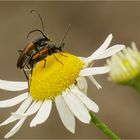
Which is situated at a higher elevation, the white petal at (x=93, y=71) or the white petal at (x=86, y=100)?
the white petal at (x=93, y=71)

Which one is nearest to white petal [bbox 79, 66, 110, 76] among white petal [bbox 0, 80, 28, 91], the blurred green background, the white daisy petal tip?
the white daisy petal tip

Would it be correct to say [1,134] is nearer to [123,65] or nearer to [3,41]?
[3,41]

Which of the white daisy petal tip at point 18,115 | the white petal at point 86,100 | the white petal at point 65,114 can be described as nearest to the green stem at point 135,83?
the white petal at point 86,100

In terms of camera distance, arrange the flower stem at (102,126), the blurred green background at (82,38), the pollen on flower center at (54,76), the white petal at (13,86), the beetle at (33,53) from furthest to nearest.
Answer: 1. the blurred green background at (82,38)
2. the white petal at (13,86)
3. the beetle at (33,53)
4. the pollen on flower center at (54,76)
5. the flower stem at (102,126)

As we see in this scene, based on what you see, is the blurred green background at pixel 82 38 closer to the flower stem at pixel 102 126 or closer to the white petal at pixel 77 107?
the white petal at pixel 77 107

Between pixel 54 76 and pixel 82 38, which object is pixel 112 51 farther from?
pixel 82 38

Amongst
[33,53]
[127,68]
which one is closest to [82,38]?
[33,53]

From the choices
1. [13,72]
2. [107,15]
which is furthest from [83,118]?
[107,15]

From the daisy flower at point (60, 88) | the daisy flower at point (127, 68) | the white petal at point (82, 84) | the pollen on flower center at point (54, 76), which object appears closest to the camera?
the daisy flower at point (127, 68)
